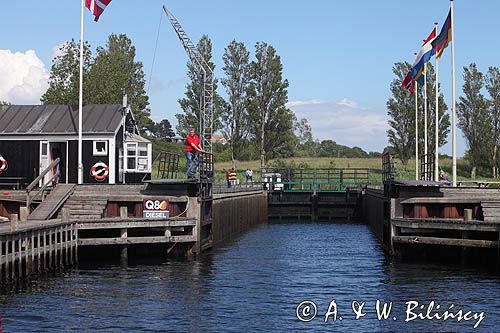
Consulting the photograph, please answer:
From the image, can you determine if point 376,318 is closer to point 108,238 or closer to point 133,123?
point 108,238

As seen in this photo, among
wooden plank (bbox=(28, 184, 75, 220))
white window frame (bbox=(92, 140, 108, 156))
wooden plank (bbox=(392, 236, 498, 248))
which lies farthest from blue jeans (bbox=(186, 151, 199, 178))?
wooden plank (bbox=(392, 236, 498, 248))

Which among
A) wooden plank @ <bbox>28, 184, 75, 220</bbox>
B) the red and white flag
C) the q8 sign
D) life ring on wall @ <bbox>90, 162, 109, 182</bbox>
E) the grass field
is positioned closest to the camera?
wooden plank @ <bbox>28, 184, 75, 220</bbox>

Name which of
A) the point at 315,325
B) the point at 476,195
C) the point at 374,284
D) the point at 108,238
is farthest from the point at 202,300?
the point at 476,195

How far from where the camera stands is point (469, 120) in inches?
3634

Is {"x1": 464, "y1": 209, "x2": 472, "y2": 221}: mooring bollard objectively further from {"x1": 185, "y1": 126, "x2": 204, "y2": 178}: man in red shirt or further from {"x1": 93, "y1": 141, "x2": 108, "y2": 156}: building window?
{"x1": 93, "y1": 141, "x2": 108, "y2": 156}: building window

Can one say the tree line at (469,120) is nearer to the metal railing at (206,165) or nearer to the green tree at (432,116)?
the green tree at (432,116)

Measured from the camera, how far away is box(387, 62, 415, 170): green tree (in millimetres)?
86688

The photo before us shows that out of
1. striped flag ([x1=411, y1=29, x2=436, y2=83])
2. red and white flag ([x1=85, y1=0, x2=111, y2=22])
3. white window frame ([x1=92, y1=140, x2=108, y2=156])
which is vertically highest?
red and white flag ([x1=85, y1=0, x2=111, y2=22])

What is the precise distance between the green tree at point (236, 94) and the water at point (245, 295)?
188ft

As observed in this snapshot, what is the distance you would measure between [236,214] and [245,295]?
23324 millimetres

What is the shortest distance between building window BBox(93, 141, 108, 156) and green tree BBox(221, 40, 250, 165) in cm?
5046

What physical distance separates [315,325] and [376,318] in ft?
5.86

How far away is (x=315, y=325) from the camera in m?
18.9

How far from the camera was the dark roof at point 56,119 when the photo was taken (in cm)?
3925
